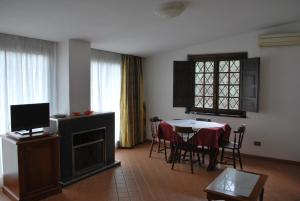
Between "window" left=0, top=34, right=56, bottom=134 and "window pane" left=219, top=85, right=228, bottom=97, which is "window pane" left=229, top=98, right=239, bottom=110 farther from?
"window" left=0, top=34, right=56, bottom=134

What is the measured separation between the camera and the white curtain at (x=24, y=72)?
11.3 feet

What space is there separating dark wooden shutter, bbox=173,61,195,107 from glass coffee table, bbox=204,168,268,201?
282 centimetres

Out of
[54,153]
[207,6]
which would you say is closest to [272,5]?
[207,6]

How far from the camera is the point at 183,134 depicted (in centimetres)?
439

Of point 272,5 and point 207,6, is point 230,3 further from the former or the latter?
point 272,5

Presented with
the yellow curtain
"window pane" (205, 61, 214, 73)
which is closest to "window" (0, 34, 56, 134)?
the yellow curtain

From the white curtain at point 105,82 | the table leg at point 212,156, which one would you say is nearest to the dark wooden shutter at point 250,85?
the table leg at point 212,156

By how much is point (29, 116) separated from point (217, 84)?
3.75m

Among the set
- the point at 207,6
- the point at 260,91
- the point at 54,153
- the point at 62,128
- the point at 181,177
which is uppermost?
the point at 207,6

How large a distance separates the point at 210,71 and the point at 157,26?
2021 mm

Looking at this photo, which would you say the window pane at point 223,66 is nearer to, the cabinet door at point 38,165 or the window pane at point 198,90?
the window pane at point 198,90

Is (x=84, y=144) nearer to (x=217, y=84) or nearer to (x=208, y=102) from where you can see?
(x=208, y=102)

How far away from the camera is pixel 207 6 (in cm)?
324

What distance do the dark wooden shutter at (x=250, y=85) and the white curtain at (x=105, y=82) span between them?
2.64 meters
